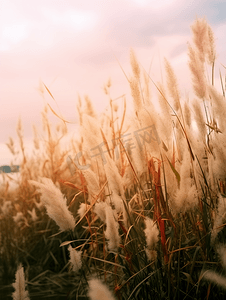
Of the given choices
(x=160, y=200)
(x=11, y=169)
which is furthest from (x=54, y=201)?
(x=11, y=169)

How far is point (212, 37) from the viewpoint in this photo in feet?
4.17

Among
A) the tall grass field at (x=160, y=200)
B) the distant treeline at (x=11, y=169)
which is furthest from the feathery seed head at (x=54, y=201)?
the distant treeline at (x=11, y=169)

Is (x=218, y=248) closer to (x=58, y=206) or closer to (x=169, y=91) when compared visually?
(x=58, y=206)

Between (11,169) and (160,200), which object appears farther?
(11,169)

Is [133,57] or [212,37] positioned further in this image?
[212,37]

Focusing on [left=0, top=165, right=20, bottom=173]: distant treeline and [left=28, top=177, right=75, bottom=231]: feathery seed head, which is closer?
[left=28, top=177, right=75, bottom=231]: feathery seed head

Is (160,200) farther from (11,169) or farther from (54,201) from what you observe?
(11,169)

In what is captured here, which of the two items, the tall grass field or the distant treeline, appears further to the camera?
the distant treeline

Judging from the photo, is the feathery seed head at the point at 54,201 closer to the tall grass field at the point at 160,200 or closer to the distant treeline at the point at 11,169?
the tall grass field at the point at 160,200

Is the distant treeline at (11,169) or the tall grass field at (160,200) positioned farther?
the distant treeline at (11,169)

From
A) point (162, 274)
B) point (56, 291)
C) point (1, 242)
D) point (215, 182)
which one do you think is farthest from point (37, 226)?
point (215, 182)

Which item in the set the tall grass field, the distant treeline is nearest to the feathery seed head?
the tall grass field

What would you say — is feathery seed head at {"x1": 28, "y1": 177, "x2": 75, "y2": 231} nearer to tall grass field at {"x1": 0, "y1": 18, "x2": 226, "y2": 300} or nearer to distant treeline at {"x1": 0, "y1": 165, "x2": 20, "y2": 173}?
tall grass field at {"x1": 0, "y1": 18, "x2": 226, "y2": 300}

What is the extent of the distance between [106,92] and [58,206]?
110 cm
